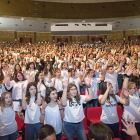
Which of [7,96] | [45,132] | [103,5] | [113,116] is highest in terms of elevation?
[103,5]

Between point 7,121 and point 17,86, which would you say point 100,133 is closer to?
point 7,121

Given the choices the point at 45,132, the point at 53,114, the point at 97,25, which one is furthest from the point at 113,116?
the point at 97,25

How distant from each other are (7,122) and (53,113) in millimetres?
755

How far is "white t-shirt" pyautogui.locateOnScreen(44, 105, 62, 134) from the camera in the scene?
2383mm

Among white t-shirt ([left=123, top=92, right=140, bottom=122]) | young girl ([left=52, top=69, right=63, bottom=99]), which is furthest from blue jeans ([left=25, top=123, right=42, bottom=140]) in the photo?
young girl ([left=52, top=69, right=63, bottom=99])

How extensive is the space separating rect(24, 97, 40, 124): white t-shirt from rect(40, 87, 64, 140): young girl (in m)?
0.19

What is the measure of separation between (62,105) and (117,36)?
24070 mm

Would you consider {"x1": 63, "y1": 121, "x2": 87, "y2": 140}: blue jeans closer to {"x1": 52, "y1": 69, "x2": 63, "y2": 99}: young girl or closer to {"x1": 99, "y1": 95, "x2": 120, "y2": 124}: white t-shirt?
{"x1": 99, "y1": 95, "x2": 120, "y2": 124}: white t-shirt

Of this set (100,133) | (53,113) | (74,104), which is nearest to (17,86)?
(53,113)

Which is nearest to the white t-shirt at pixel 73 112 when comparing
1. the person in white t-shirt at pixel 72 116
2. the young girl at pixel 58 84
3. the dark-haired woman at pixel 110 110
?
the person in white t-shirt at pixel 72 116

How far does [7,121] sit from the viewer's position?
7.98ft

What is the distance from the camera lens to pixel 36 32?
24.3m

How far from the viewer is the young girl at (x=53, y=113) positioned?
238 cm

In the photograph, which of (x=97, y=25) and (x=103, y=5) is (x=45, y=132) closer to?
(x=103, y=5)
